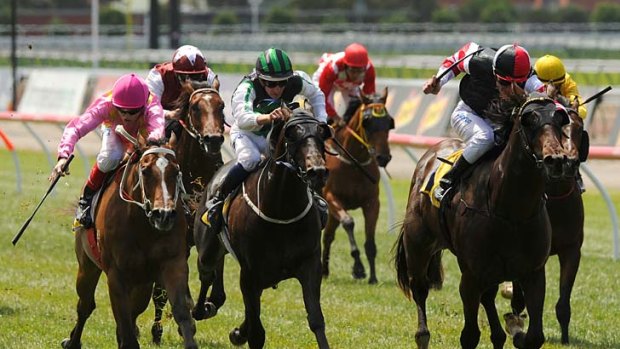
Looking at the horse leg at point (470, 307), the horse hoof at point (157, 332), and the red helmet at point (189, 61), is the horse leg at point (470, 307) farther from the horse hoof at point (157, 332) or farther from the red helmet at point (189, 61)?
the red helmet at point (189, 61)

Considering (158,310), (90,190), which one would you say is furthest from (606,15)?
(90,190)

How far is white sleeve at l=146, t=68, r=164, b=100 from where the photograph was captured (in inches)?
355

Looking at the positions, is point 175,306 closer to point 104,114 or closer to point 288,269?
point 288,269

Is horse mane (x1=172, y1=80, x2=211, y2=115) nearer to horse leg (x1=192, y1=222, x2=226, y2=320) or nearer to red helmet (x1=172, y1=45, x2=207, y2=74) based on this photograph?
red helmet (x1=172, y1=45, x2=207, y2=74)

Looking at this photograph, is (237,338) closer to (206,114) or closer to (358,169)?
(206,114)

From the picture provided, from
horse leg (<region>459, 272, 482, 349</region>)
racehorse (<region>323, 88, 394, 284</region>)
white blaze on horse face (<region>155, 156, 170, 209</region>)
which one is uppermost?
white blaze on horse face (<region>155, 156, 170, 209</region>)

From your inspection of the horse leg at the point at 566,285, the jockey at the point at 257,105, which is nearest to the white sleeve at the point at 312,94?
the jockey at the point at 257,105

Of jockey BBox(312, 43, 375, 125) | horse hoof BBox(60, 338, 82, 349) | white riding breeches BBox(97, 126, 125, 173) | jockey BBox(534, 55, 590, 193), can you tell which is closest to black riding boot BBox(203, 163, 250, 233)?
white riding breeches BBox(97, 126, 125, 173)

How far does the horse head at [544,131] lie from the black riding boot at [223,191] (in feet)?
5.65

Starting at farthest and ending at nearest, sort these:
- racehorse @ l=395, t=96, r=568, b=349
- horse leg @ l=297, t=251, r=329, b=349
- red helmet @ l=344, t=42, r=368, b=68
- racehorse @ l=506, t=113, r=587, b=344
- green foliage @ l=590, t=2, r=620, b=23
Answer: green foliage @ l=590, t=2, r=620, b=23, red helmet @ l=344, t=42, r=368, b=68, racehorse @ l=506, t=113, r=587, b=344, horse leg @ l=297, t=251, r=329, b=349, racehorse @ l=395, t=96, r=568, b=349

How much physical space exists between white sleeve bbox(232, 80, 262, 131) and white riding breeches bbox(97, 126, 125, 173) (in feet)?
2.25

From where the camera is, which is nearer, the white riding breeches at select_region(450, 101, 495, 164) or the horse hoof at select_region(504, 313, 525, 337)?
the white riding breeches at select_region(450, 101, 495, 164)

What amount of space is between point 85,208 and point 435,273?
2390 mm

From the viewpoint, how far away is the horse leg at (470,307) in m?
7.29
